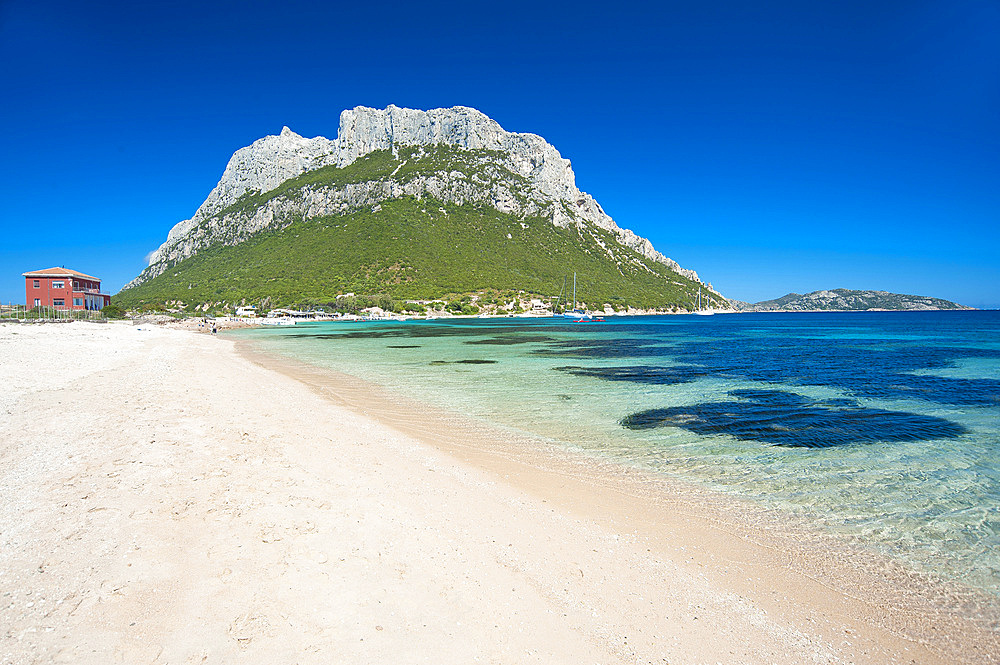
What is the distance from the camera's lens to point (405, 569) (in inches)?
191

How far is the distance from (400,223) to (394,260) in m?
12.6

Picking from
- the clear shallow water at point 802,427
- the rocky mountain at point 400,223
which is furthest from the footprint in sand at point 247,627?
the rocky mountain at point 400,223

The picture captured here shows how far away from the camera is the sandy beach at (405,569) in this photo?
12.4ft

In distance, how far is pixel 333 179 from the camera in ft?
463

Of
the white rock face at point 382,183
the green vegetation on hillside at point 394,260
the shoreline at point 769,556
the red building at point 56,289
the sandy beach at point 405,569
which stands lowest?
the shoreline at point 769,556

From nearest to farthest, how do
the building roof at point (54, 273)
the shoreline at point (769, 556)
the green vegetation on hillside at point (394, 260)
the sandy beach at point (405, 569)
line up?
1. the sandy beach at point (405, 569)
2. the shoreline at point (769, 556)
3. the building roof at point (54, 273)
4. the green vegetation on hillside at point (394, 260)

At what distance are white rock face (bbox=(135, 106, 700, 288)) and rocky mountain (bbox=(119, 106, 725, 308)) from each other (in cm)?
46

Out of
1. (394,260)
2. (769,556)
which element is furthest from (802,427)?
(394,260)

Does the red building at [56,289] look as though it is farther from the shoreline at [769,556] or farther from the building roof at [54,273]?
the shoreline at [769,556]

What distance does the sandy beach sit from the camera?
12.4 ft

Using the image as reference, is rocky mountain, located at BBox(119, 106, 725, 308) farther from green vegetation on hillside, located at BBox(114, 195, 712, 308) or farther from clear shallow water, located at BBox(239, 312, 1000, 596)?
clear shallow water, located at BBox(239, 312, 1000, 596)

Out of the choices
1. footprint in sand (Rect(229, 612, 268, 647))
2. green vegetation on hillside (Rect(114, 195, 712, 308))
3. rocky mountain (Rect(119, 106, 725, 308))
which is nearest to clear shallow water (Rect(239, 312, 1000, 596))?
footprint in sand (Rect(229, 612, 268, 647))

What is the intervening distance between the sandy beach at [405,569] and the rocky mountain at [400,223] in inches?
4216

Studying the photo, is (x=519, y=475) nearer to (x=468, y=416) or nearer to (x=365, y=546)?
(x=365, y=546)
